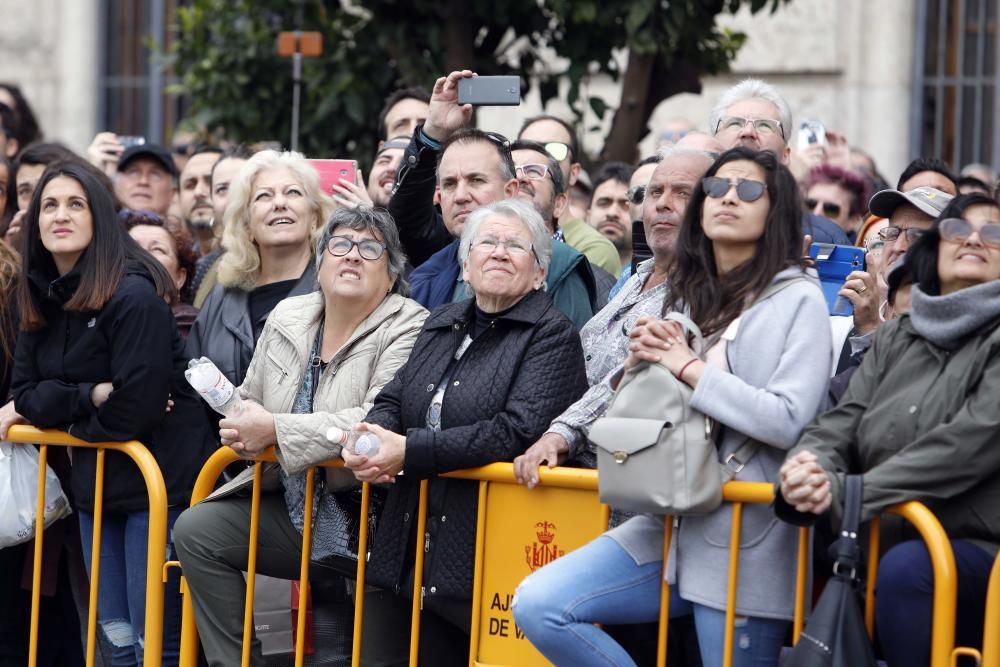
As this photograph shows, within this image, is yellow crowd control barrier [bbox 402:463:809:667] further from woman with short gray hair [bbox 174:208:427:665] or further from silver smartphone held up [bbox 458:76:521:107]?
silver smartphone held up [bbox 458:76:521:107]

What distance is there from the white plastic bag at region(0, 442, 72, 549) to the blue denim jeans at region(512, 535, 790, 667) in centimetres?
215

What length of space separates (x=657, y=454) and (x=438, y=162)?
2020 mm

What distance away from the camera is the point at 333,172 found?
6527mm

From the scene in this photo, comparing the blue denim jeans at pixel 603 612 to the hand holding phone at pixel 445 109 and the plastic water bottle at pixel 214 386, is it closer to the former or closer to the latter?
the plastic water bottle at pixel 214 386

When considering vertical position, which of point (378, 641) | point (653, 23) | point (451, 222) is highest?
point (653, 23)

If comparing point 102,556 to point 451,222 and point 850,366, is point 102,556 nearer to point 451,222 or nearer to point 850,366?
point 451,222

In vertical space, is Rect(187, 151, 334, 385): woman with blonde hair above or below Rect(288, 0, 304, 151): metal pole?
below

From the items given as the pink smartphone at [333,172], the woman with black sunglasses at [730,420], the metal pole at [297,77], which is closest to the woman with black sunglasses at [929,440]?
the woman with black sunglasses at [730,420]

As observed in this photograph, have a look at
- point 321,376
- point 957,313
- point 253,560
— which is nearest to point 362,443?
point 321,376

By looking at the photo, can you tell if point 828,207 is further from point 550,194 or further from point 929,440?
point 929,440

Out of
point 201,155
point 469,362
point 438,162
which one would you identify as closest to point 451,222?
point 438,162

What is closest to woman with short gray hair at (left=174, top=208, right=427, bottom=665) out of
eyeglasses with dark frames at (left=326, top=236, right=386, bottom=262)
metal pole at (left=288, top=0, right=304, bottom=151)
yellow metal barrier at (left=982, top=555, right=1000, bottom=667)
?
eyeglasses with dark frames at (left=326, top=236, right=386, bottom=262)

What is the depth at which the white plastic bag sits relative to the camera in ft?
19.4

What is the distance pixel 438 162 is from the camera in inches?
239
